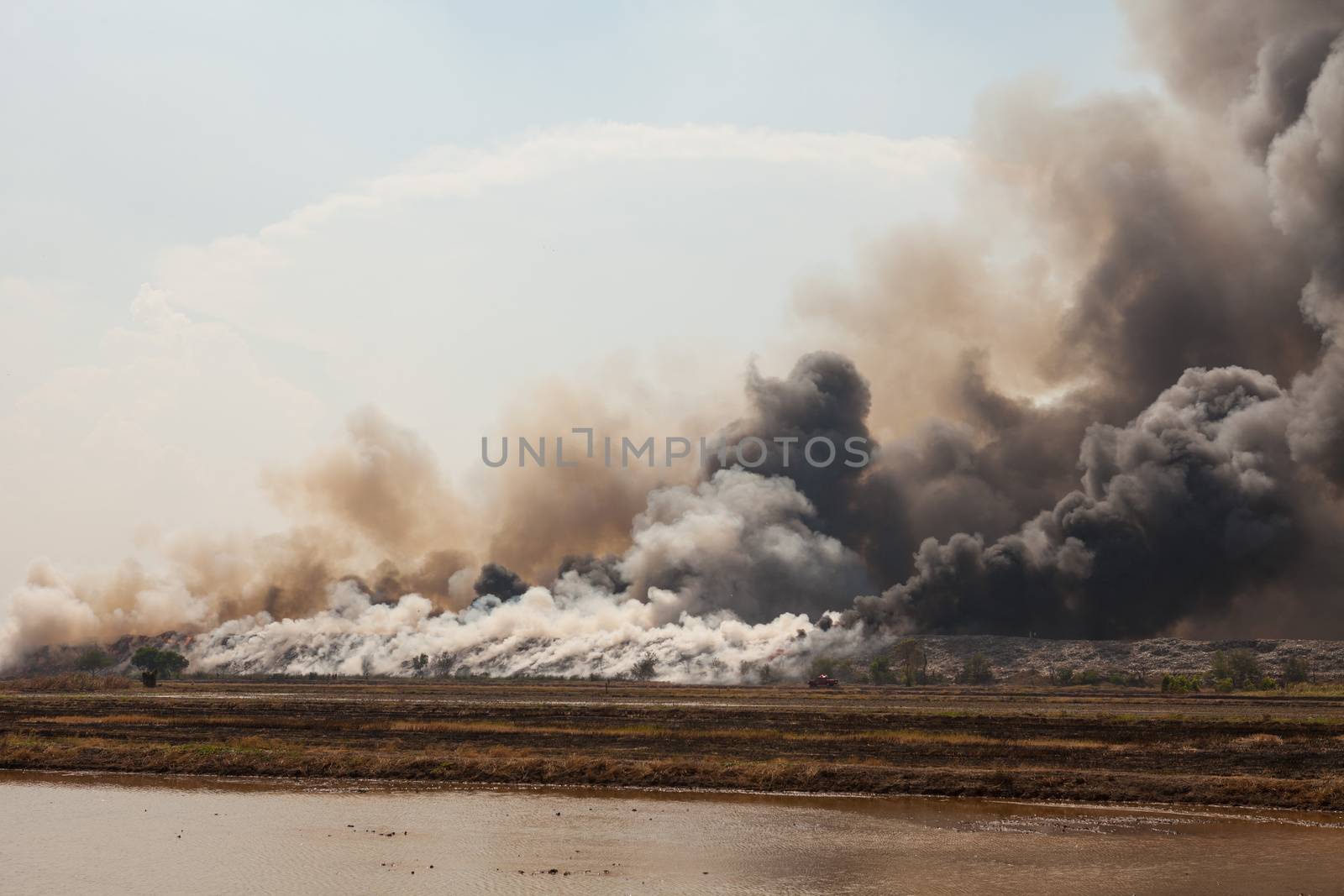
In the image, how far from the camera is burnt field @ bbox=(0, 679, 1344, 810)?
5556 cm

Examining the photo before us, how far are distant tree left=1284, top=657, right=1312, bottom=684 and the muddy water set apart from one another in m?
100

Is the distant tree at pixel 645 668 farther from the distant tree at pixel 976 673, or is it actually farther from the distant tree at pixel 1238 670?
the distant tree at pixel 1238 670

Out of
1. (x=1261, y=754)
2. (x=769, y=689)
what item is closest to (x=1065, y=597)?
(x=769, y=689)

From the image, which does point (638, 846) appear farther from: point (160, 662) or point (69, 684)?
point (160, 662)

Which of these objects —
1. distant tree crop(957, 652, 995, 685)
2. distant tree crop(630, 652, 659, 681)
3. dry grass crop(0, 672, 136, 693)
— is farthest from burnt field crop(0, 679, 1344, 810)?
distant tree crop(630, 652, 659, 681)

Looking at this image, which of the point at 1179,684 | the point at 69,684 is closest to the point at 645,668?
the point at 1179,684

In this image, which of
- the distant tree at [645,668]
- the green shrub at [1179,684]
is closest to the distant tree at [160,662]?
the distant tree at [645,668]

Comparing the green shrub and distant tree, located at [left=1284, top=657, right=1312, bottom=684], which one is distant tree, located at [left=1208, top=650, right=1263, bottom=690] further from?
the green shrub

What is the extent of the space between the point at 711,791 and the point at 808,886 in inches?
800

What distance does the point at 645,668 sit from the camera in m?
162

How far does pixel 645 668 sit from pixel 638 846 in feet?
392

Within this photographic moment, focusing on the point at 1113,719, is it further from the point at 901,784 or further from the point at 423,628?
the point at 423,628

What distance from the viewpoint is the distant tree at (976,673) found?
148375 millimetres

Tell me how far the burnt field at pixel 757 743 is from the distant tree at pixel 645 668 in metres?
52.0
